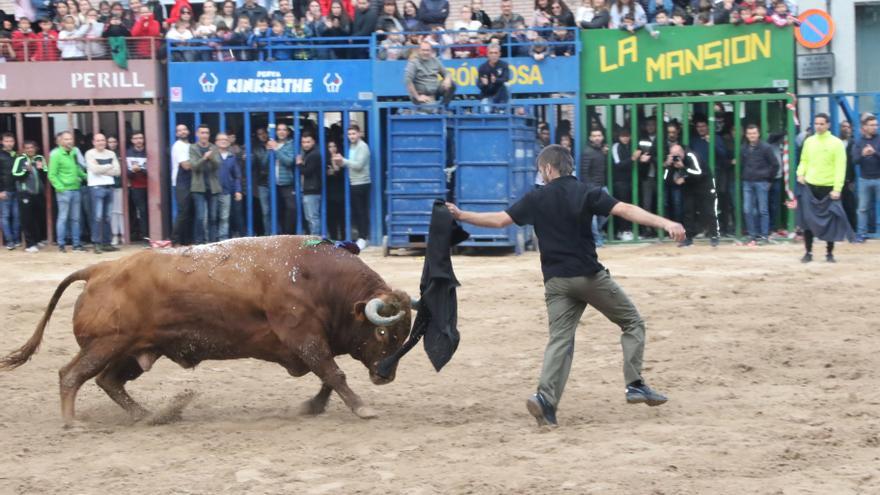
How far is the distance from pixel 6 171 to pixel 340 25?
5452mm

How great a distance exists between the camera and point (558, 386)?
8.54 m

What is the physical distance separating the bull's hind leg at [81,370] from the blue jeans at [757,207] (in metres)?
11.6

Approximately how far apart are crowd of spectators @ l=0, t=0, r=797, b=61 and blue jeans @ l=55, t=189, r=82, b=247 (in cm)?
242

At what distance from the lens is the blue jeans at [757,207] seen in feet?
61.0

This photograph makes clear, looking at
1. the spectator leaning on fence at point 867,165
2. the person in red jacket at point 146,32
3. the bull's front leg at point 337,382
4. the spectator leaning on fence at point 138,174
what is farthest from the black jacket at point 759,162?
the bull's front leg at point 337,382

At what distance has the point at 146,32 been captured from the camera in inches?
830

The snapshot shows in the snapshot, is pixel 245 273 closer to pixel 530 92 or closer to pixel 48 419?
pixel 48 419

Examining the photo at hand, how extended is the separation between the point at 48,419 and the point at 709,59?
40.6ft

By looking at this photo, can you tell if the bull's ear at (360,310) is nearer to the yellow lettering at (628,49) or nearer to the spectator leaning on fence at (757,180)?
the spectator leaning on fence at (757,180)

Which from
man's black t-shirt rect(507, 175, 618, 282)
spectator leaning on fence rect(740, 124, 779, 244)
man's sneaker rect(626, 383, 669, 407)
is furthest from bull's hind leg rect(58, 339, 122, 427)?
spectator leaning on fence rect(740, 124, 779, 244)

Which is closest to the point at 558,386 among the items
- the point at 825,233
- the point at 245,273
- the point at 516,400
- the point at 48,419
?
the point at 516,400

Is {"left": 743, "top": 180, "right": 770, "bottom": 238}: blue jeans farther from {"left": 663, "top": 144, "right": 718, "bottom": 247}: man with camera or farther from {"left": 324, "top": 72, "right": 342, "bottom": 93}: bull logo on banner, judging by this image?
{"left": 324, "top": 72, "right": 342, "bottom": 93}: bull logo on banner

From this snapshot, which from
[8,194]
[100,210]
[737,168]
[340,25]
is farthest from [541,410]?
[8,194]

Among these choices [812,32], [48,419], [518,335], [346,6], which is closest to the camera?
[48,419]
